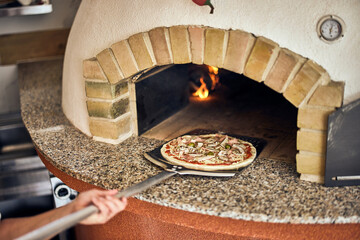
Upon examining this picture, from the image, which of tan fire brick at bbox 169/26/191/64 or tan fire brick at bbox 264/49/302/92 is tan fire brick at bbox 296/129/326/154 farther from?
tan fire brick at bbox 169/26/191/64

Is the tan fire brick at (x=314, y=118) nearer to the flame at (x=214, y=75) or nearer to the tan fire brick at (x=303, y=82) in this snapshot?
the tan fire brick at (x=303, y=82)

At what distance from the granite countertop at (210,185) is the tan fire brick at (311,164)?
0.05m

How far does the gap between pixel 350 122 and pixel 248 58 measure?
1.54ft

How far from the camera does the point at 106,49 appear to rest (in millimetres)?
1954

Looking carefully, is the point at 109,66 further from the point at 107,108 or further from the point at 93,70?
the point at 107,108

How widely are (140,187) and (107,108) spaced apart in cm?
68

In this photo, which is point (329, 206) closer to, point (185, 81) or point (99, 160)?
point (99, 160)

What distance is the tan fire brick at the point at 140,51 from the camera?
1856 millimetres

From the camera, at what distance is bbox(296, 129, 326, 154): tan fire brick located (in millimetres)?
1588

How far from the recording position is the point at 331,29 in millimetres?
1486

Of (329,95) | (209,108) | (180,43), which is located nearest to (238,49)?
(180,43)

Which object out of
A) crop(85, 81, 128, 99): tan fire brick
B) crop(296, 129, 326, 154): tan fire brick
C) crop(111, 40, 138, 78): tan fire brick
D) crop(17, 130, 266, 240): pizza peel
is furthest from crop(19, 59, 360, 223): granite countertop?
crop(111, 40, 138, 78): tan fire brick

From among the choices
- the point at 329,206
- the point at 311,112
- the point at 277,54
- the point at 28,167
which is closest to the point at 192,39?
the point at 277,54

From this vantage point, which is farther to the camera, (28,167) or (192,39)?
(28,167)
